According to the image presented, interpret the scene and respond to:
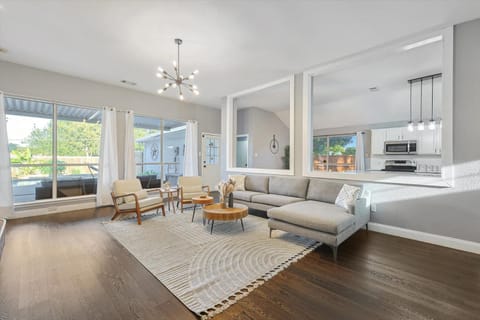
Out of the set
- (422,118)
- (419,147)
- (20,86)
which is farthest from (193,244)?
(422,118)

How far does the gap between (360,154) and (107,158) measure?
25.6ft

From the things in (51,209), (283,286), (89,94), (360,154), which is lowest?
(283,286)

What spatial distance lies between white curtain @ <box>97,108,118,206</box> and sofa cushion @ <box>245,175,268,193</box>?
338cm

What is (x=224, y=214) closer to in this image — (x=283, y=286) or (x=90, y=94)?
(x=283, y=286)

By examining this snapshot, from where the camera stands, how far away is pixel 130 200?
416cm

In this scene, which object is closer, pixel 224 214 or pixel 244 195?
pixel 224 214

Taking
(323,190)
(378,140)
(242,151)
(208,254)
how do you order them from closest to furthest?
(208,254) < (323,190) < (378,140) < (242,151)

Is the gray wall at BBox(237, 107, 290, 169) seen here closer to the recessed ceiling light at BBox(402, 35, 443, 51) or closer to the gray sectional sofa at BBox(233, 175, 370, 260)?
the gray sectional sofa at BBox(233, 175, 370, 260)

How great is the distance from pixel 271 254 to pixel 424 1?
3.61m

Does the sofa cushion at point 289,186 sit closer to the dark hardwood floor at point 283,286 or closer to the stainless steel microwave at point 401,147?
the dark hardwood floor at point 283,286

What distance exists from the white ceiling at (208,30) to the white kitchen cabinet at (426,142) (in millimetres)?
3848

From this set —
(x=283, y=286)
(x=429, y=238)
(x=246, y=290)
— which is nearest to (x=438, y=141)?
(x=429, y=238)

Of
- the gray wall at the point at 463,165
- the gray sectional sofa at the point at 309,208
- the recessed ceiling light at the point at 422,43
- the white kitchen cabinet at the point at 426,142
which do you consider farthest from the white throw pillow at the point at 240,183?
the white kitchen cabinet at the point at 426,142

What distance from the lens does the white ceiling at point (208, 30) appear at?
2.61 meters
